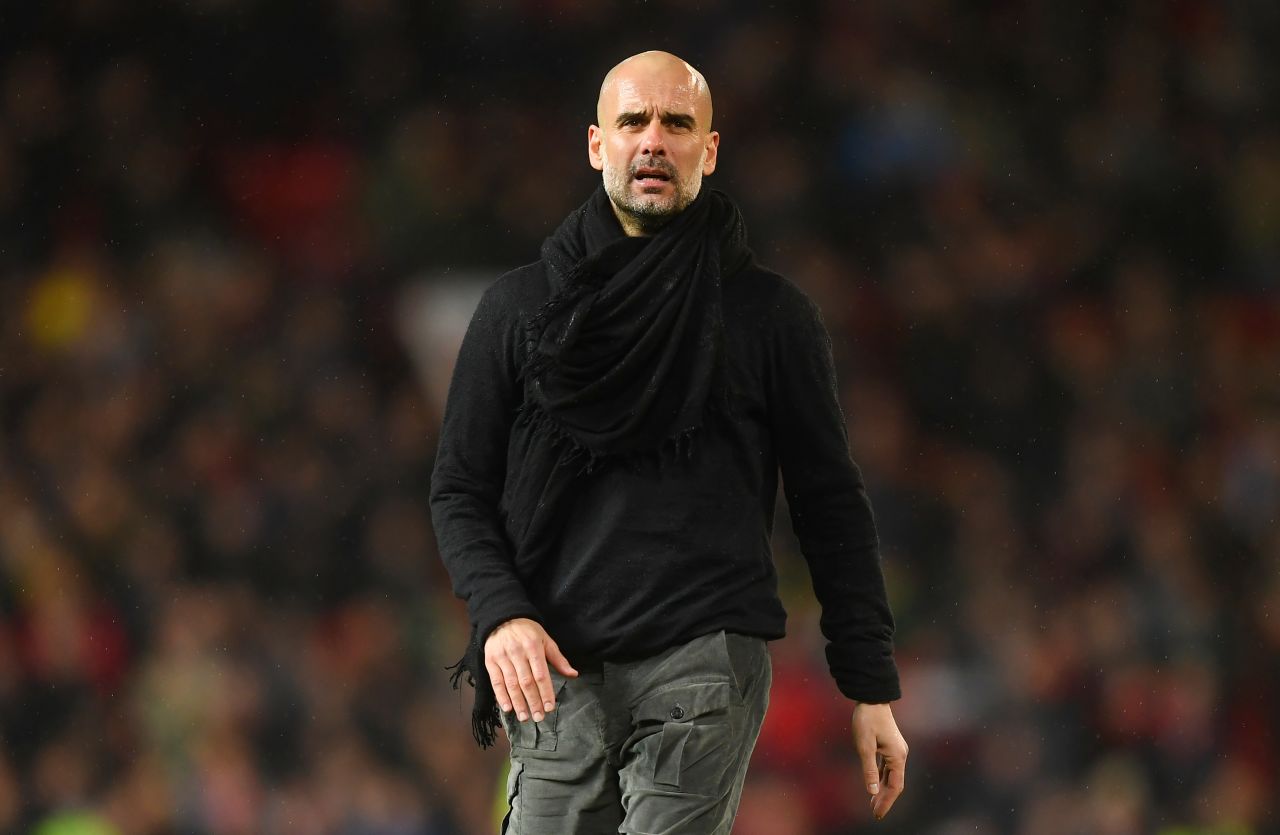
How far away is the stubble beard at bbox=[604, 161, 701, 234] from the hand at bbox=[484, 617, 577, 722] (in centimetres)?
52

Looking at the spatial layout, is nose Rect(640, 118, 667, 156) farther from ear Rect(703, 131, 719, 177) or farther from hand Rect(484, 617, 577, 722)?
hand Rect(484, 617, 577, 722)

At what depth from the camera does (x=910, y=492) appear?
5820mm

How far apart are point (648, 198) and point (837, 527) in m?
0.47

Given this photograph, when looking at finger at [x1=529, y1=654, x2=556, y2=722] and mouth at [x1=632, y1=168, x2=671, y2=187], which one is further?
mouth at [x1=632, y1=168, x2=671, y2=187]

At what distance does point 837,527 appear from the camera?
2139 millimetres

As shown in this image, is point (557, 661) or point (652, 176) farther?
point (652, 176)

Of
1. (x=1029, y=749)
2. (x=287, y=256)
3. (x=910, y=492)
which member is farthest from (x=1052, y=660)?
(x=287, y=256)

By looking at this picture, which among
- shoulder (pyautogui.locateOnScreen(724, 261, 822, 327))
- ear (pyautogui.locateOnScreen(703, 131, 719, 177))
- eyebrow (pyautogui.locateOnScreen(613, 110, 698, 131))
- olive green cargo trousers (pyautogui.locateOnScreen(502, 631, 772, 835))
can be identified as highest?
eyebrow (pyautogui.locateOnScreen(613, 110, 698, 131))

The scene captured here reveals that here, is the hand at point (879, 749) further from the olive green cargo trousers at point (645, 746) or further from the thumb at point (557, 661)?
the thumb at point (557, 661)

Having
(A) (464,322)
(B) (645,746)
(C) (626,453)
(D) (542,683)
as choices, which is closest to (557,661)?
(D) (542,683)

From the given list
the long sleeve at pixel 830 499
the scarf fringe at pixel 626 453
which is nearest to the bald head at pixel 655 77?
the long sleeve at pixel 830 499

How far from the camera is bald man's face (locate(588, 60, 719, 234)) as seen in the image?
210 cm

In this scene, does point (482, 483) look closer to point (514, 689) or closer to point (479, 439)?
point (479, 439)

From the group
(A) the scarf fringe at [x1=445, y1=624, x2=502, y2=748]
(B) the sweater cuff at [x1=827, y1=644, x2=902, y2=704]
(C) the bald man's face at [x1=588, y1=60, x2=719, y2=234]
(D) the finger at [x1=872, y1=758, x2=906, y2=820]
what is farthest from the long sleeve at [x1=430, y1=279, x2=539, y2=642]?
(D) the finger at [x1=872, y1=758, x2=906, y2=820]
